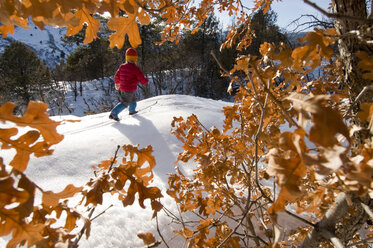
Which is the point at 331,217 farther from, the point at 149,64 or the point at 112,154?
the point at 149,64

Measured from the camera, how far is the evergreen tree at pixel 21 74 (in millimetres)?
11133

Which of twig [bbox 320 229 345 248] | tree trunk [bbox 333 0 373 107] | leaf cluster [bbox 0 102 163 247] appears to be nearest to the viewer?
leaf cluster [bbox 0 102 163 247]

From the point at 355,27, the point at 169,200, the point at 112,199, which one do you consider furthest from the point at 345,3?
the point at 112,199

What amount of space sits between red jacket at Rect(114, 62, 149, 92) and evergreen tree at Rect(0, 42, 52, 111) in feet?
30.8

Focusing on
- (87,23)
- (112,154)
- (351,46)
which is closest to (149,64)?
(112,154)

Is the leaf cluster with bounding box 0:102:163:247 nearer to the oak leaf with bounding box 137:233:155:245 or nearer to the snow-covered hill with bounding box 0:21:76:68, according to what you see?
the oak leaf with bounding box 137:233:155:245

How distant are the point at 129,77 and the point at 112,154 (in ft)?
6.00

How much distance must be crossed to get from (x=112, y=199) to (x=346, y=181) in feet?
5.13

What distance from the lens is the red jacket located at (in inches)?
146

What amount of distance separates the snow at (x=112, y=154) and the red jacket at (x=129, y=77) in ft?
1.54

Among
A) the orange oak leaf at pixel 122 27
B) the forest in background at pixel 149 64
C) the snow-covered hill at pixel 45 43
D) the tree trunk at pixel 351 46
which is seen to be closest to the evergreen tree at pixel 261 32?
the forest in background at pixel 149 64

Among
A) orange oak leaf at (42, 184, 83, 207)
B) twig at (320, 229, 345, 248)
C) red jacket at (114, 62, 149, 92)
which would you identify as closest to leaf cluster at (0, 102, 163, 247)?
orange oak leaf at (42, 184, 83, 207)

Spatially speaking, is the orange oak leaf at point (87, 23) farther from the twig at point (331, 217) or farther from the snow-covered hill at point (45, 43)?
the snow-covered hill at point (45, 43)

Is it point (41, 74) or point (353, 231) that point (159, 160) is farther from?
point (41, 74)
